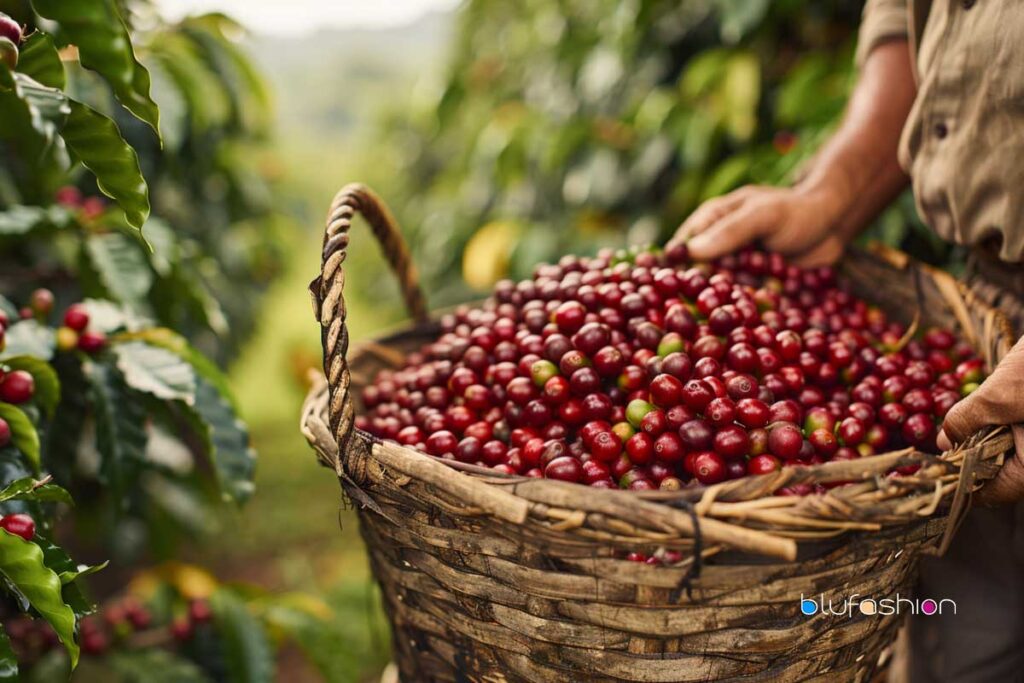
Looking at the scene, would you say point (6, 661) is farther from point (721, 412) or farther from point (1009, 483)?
point (1009, 483)

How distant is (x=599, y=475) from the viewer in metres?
1.06

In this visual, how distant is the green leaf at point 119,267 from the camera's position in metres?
1.63

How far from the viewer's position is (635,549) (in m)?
0.88

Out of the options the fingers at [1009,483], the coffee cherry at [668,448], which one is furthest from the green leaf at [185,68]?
the fingers at [1009,483]

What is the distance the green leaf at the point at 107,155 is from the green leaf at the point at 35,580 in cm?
40

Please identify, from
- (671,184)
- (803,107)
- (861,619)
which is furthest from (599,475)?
(671,184)

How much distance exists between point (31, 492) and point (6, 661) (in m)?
0.20

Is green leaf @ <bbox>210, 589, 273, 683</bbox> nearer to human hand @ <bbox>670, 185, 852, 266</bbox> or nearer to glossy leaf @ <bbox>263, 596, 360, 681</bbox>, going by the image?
glossy leaf @ <bbox>263, 596, 360, 681</bbox>

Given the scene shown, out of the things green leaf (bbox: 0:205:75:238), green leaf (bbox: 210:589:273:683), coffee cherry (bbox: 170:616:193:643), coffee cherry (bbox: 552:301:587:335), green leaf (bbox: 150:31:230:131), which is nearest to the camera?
coffee cherry (bbox: 552:301:587:335)

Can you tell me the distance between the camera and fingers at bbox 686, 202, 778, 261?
1.57m

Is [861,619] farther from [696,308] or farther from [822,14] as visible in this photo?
[822,14]

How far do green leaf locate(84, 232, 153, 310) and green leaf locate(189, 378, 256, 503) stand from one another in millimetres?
363

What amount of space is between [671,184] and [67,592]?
2.44 m

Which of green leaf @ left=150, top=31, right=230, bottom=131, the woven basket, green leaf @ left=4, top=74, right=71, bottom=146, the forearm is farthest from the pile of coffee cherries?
green leaf @ left=150, top=31, right=230, bottom=131
